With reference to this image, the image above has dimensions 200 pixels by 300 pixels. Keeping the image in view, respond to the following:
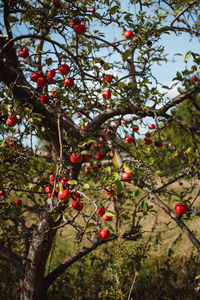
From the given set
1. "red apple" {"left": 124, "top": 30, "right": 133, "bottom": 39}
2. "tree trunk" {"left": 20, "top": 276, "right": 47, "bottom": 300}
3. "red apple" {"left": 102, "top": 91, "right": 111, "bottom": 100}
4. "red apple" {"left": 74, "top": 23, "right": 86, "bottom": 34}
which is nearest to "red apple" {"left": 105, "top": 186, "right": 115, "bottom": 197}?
"red apple" {"left": 102, "top": 91, "right": 111, "bottom": 100}

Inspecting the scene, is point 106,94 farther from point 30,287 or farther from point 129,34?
point 30,287

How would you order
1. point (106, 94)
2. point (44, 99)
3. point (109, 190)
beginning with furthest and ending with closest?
point (106, 94)
point (44, 99)
point (109, 190)

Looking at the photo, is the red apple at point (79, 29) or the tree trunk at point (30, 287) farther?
the tree trunk at point (30, 287)

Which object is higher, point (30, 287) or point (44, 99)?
point (44, 99)

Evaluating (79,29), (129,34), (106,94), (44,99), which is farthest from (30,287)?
(129,34)

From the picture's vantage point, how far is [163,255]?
5023 millimetres

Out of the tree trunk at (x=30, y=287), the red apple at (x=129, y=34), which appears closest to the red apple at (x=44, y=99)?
the red apple at (x=129, y=34)

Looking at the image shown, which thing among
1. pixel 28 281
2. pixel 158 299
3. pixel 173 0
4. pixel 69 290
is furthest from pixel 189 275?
pixel 173 0

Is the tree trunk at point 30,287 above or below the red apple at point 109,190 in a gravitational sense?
below

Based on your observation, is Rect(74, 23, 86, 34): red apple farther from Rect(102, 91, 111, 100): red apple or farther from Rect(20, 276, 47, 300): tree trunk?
Rect(20, 276, 47, 300): tree trunk

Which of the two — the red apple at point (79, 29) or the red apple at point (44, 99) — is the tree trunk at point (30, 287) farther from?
the red apple at point (79, 29)

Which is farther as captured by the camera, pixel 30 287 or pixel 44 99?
pixel 30 287

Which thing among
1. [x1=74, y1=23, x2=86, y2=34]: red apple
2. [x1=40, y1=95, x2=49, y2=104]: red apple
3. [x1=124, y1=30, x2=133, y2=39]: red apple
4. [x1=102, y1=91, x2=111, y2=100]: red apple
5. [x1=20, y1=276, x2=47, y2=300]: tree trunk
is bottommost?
[x1=20, y1=276, x2=47, y2=300]: tree trunk

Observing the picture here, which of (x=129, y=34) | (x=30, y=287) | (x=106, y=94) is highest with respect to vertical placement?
(x=129, y=34)
